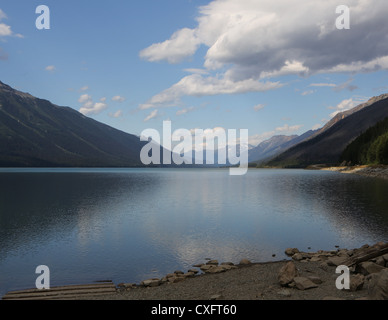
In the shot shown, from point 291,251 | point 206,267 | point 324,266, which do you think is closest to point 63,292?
point 206,267

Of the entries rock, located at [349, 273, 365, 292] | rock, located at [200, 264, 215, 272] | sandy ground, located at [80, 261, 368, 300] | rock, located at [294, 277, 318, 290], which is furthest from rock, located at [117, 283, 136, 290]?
rock, located at [349, 273, 365, 292]

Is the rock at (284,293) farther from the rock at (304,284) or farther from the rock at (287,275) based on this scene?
the rock at (287,275)

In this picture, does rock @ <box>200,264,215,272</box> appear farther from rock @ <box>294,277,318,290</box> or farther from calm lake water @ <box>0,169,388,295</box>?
rock @ <box>294,277,318,290</box>

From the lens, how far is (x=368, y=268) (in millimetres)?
25344

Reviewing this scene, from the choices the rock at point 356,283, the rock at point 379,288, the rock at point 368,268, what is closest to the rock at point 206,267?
the rock at point 368,268

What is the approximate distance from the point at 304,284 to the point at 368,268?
19.8 feet

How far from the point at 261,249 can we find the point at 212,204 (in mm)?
45251

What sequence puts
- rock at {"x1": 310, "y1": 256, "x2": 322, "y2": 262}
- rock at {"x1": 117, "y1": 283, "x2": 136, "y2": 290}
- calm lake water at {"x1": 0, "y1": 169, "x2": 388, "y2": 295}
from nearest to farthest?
rock at {"x1": 117, "y1": 283, "x2": 136, "y2": 290} < rock at {"x1": 310, "y1": 256, "x2": 322, "y2": 262} < calm lake water at {"x1": 0, "y1": 169, "x2": 388, "y2": 295}

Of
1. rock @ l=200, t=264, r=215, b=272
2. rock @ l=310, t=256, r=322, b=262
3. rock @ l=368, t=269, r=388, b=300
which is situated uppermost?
rock @ l=368, t=269, r=388, b=300

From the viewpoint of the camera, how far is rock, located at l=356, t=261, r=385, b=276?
25.2 metres

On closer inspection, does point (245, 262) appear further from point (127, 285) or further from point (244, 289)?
point (127, 285)

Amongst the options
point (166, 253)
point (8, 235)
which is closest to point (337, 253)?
point (166, 253)

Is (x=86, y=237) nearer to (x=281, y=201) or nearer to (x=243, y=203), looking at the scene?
(x=243, y=203)

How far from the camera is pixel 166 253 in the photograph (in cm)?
3994
